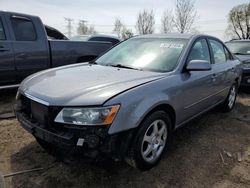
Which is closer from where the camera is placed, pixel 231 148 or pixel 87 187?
pixel 87 187

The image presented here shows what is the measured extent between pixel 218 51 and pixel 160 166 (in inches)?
101

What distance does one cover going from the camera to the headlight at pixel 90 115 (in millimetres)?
2367

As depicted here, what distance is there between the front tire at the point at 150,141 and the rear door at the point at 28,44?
3.50 metres

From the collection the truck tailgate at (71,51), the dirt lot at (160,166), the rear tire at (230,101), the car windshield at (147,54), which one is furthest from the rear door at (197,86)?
the truck tailgate at (71,51)

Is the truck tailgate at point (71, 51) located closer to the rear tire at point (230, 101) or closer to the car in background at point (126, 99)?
the car in background at point (126, 99)

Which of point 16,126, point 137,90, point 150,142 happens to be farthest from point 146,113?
point 16,126

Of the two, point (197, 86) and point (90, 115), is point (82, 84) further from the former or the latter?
point (197, 86)

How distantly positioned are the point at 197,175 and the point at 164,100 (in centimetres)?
92

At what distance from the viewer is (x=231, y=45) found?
880 centimetres

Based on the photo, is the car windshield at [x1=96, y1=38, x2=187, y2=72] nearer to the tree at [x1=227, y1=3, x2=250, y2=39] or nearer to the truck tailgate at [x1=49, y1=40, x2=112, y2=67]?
the truck tailgate at [x1=49, y1=40, x2=112, y2=67]

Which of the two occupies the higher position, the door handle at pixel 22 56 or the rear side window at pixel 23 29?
the rear side window at pixel 23 29

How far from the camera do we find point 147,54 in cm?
366

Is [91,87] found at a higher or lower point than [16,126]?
higher

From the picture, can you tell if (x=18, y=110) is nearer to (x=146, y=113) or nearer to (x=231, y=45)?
(x=146, y=113)
